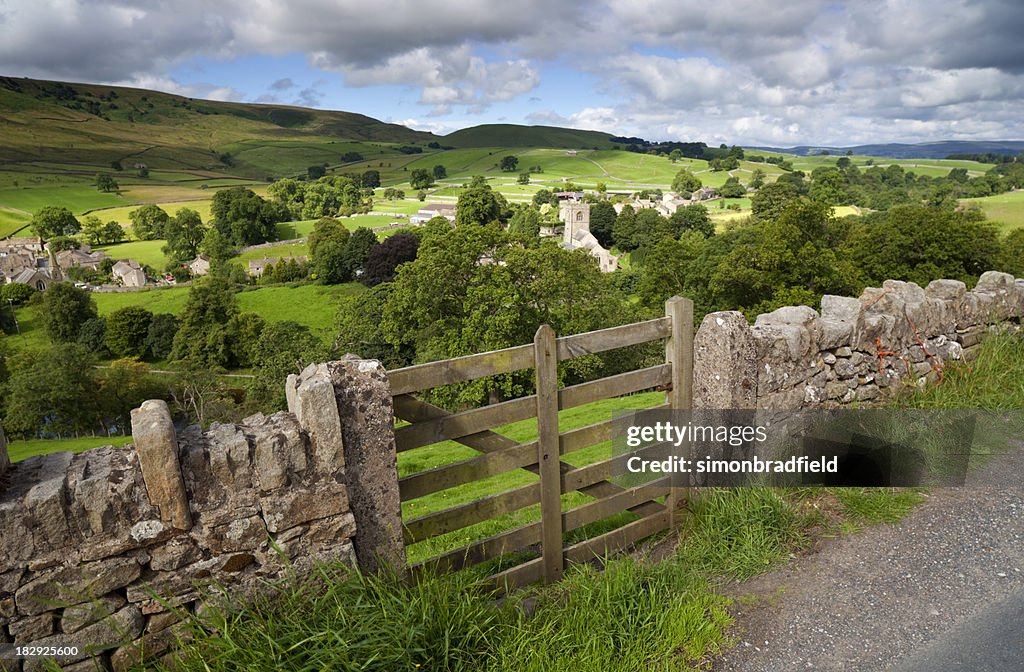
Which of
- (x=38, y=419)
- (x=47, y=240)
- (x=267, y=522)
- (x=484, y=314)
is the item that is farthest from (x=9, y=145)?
(x=267, y=522)

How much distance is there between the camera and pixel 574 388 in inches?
184

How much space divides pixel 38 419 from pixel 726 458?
199 ft

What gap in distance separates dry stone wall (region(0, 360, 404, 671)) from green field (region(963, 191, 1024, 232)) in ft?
264

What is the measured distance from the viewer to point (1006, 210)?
249 ft

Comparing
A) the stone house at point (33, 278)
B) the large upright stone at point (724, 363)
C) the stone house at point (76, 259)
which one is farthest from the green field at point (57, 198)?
the large upright stone at point (724, 363)

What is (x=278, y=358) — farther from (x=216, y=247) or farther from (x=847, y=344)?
(x=216, y=247)

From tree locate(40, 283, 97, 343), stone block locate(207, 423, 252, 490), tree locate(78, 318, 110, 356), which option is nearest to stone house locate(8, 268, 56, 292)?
tree locate(40, 283, 97, 343)

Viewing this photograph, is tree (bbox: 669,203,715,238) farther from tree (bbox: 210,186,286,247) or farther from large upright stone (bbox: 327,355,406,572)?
large upright stone (bbox: 327,355,406,572)

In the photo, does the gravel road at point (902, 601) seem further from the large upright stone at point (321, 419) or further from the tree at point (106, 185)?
the tree at point (106, 185)

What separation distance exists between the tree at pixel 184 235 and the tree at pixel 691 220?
85.9 m

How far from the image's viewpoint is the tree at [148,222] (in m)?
118

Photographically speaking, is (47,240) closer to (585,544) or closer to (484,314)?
(484,314)

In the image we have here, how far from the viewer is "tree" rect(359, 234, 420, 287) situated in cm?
7775

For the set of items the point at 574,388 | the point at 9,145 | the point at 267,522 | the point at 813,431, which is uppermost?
the point at 9,145
